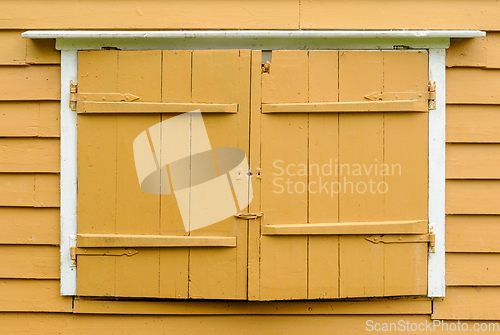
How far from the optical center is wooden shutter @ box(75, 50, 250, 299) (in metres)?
1.88

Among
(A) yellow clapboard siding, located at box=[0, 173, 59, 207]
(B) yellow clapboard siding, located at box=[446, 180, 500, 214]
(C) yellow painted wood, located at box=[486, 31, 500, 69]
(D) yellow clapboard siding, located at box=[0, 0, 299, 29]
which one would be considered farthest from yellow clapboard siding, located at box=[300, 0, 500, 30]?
(A) yellow clapboard siding, located at box=[0, 173, 59, 207]

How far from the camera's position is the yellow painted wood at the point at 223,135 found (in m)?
1.88

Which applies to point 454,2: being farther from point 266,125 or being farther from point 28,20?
point 28,20

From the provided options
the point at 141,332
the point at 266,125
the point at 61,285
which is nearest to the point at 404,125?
the point at 266,125

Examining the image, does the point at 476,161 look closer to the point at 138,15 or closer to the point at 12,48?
the point at 138,15

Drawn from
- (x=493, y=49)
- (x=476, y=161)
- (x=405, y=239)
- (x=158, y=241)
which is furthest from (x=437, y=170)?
(x=158, y=241)

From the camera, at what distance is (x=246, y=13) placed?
198cm

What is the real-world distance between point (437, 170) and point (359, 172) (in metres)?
0.45

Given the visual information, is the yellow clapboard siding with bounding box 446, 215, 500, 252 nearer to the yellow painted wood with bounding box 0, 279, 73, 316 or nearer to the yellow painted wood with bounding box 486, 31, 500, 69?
the yellow painted wood with bounding box 486, 31, 500, 69

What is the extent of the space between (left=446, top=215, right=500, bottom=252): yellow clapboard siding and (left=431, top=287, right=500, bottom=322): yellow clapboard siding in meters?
0.25

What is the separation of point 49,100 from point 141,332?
145 cm

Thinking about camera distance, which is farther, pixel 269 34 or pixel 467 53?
pixel 467 53

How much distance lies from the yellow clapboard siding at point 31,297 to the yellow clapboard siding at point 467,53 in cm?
261

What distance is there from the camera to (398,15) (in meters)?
1.97
